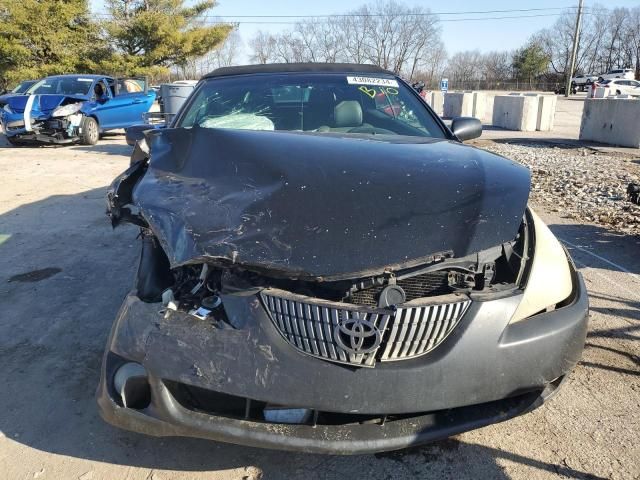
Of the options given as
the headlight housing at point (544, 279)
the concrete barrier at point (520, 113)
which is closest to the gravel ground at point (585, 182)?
the headlight housing at point (544, 279)

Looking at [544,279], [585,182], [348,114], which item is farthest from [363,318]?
[585,182]

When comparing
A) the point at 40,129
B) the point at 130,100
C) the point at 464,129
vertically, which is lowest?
the point at 40,129

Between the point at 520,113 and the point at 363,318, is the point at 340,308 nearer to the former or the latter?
the point at 363,318

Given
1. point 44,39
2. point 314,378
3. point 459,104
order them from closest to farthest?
point 314,378
point 459,104
point 44,39

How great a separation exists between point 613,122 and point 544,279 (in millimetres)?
12677

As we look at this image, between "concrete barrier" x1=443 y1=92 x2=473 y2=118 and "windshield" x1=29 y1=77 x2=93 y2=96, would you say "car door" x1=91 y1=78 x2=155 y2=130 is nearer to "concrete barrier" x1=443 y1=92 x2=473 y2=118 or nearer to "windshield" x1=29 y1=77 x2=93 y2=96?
"windshield" x1=29 y1=77 x2=93 y2=96

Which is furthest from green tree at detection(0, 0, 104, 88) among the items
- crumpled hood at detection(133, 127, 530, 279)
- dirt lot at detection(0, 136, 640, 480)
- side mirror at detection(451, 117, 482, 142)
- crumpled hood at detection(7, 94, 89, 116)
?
crumpled hood at detection(133, 127, 530, 279)

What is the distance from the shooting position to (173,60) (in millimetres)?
31234

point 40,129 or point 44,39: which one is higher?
point 44,39

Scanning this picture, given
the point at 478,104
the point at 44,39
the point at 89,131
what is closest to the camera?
the point at 89,131

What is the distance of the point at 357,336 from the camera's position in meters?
1.67

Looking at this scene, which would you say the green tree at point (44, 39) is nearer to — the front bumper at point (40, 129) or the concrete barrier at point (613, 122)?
the front bumper at point (40, 129)

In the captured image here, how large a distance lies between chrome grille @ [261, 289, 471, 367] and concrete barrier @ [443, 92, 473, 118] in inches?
807

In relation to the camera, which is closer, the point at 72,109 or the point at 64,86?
the point at 72,109
